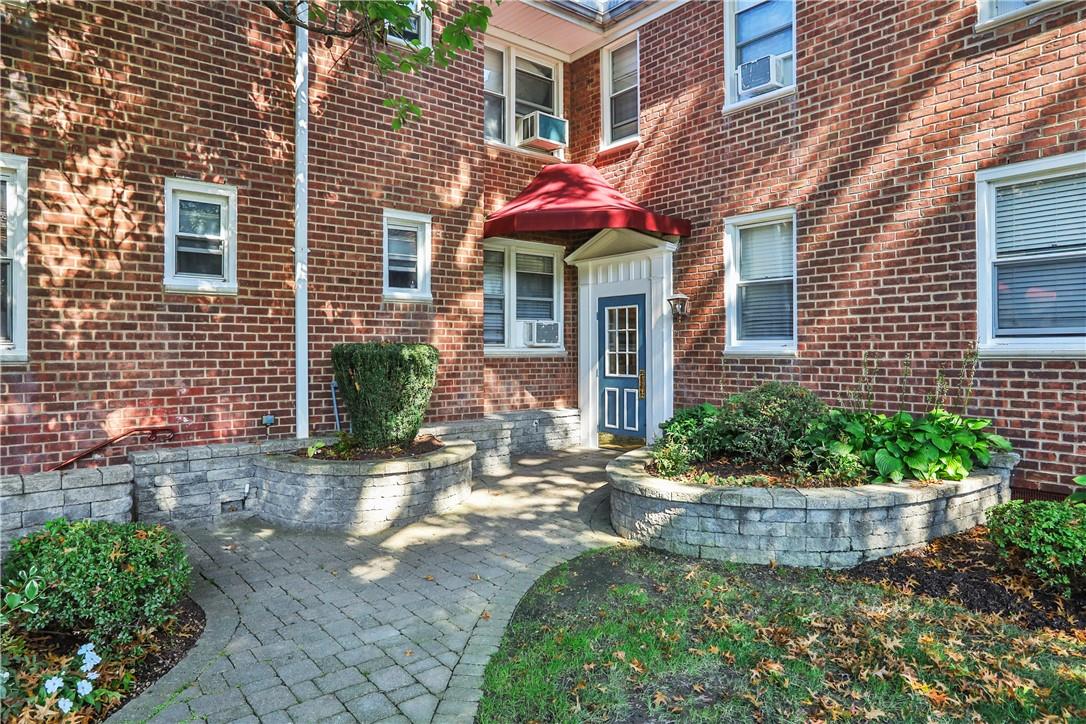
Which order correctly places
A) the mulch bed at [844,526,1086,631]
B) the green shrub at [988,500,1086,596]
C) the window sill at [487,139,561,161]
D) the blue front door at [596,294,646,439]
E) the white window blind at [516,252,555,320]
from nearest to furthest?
the mulch bed at [844,526,1086,631]
the green shrub at [988,500,1086,596]
the blue front door at [596,294,646,439]
the window sill at [487,139,561,161]
the white window blind at [516,252,555,320]

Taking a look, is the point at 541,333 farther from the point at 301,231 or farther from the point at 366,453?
the point at 366,453

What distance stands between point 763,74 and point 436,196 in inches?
174

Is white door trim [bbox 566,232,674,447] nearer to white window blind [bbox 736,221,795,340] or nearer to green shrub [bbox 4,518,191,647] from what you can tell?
white window blind [bbox 736,221,795,340]

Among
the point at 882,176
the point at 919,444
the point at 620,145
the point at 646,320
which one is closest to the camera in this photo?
the point at 919,444

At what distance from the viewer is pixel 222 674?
3375 millimetres

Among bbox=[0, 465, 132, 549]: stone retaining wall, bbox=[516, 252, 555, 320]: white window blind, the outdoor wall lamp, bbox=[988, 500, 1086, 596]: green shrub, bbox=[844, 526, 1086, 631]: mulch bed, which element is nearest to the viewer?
bbox=[844, 526, 1086, 631]: mulch bed

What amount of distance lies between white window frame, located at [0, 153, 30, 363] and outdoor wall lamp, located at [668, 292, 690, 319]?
7107mm

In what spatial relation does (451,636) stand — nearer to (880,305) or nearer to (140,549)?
(140,549)

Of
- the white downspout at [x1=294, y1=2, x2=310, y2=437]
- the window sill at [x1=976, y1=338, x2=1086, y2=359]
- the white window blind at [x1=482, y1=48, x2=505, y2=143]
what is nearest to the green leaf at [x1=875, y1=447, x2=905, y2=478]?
the window sill at [x1=976, y1=338, x2=1086, y2=359]

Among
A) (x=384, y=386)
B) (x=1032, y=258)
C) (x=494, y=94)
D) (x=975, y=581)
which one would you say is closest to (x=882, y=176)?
(x=1032, y=258)

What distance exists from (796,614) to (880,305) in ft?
14.0

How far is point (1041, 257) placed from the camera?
5855mm

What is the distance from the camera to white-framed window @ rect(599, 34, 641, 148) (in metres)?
9.91

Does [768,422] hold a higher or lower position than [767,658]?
higher
